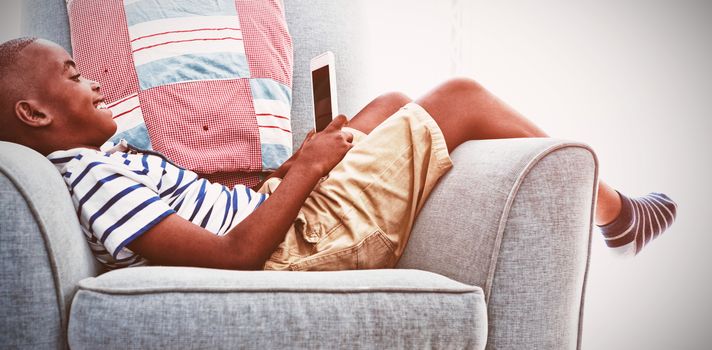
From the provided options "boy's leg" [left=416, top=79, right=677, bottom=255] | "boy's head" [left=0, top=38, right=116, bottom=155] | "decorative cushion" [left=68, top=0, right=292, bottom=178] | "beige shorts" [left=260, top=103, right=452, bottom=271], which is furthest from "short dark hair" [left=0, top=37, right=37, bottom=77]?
"boy's leg" [left=416, top=79, right=677, bottom=255]

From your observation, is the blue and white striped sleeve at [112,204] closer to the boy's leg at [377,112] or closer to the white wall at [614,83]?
the boy's leg at [377,112]

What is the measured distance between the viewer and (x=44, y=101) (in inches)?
31.0

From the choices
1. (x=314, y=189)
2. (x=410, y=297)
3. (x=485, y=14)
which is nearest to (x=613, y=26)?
(x=485, y=14)

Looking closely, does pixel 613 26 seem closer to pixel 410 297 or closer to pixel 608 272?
pixel 608 272

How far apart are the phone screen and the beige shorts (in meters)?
0.16

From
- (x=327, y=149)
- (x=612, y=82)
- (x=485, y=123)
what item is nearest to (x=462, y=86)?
(x=485, y=123)

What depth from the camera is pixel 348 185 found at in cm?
82

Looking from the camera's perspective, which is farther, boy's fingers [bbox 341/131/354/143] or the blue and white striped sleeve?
boy's fingers [bbox 341/131/354/143]

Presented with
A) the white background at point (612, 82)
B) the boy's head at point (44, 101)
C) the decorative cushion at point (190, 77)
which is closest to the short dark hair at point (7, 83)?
the boy's head at point (44, 101)

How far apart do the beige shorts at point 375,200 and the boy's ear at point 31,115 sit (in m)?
0.46

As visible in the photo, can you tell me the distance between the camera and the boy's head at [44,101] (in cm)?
76

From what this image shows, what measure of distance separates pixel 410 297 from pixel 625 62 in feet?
4.89

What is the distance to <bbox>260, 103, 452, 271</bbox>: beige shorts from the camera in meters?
0.78

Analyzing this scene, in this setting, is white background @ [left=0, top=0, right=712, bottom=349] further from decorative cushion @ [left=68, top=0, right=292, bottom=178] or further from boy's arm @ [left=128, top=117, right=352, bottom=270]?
boy's arm @ [left=128, top=117, right=352, bottom=270]
